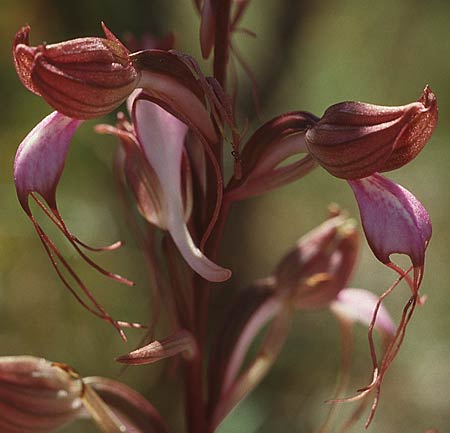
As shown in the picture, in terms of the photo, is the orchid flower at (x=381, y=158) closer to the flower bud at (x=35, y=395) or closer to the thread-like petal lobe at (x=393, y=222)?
the thread-like petal lobe at (x=393, y=222)

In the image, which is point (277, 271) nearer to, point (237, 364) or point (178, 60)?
point (237, 364)

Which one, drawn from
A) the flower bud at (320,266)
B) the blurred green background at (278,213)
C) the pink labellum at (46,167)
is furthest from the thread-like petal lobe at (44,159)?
the blurred green background at (278,213)

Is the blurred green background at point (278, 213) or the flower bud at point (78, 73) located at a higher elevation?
the flower bud at point (78, 73)

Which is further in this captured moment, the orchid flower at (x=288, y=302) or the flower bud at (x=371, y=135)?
the orchid flower at (x=288, y=302)

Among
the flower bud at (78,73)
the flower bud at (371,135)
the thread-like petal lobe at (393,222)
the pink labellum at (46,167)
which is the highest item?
the flower bud at (78,73)

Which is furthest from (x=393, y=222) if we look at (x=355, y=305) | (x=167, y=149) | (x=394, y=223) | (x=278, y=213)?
(x=278, y=213)

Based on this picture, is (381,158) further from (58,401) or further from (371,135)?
(58,401)

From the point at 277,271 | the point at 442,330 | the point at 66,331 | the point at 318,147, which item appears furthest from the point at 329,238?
the point at 442,330
